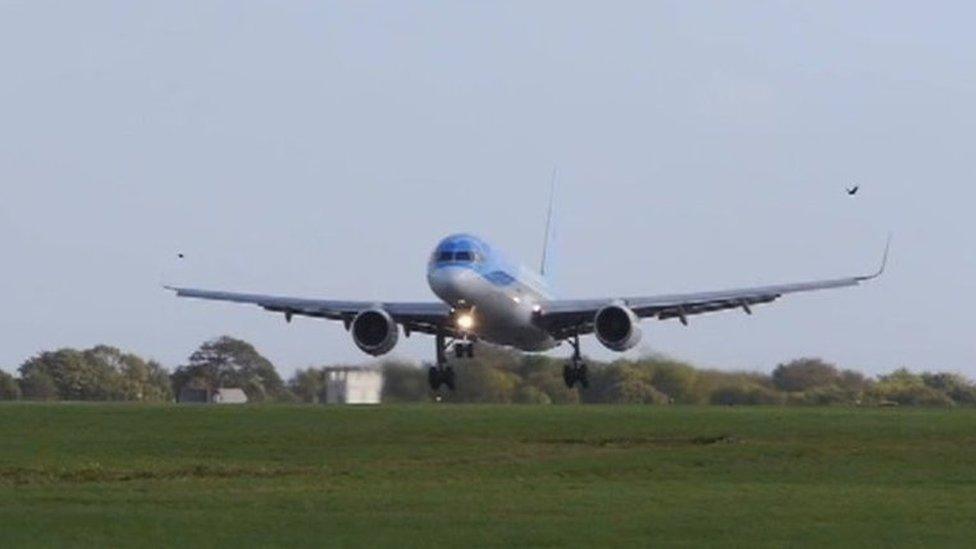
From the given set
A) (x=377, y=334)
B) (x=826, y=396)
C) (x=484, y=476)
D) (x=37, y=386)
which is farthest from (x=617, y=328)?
(x=484, y=476)

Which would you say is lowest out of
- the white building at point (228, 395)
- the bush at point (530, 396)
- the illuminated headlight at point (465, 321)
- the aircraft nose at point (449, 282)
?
the bush at point (530, 396)

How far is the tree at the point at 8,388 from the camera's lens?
92.3 m

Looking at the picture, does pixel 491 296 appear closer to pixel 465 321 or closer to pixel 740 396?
pixel 465 321

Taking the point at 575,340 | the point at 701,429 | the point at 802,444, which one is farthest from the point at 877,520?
the point at 575,340

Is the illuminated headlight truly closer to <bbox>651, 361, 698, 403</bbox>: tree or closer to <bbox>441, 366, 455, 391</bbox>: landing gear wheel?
<bbox>441, 366, 455, 391</bbox>: landing gear wheel

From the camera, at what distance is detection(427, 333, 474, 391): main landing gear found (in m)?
74.6

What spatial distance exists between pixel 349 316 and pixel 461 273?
313 inches

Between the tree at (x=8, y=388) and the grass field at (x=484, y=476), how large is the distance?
25.1 metres

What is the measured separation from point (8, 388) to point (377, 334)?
2261 cm

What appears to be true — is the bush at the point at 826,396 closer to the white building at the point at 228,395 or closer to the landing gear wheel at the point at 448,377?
the landing gear wheel at the point at 448,377

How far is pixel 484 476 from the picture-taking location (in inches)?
1673

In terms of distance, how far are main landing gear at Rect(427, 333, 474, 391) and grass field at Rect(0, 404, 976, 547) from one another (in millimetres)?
7082

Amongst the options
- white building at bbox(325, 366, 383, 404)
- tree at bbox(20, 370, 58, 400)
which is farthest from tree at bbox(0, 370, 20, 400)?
white building at bbox(325, 366, 383, 404)

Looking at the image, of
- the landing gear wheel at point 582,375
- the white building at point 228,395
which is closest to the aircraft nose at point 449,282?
the landing gear wheel at point 582,375
